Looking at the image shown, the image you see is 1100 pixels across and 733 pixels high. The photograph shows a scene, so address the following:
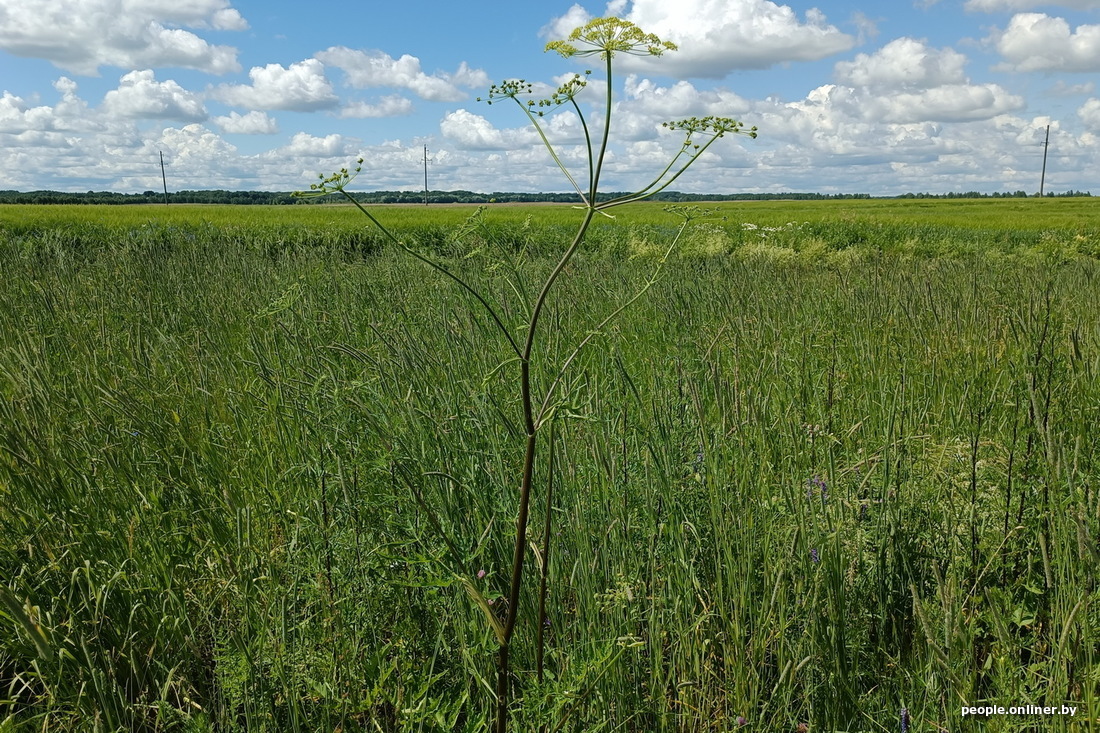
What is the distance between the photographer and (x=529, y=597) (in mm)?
1656

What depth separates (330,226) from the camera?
14.4m

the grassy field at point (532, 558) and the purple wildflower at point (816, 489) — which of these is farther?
the purple wildflower at point (816, 489)

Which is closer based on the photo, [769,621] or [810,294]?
[769,621]

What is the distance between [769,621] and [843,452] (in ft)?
4.71

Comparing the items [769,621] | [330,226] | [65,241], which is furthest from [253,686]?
[330,226]

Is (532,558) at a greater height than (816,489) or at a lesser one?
lesser

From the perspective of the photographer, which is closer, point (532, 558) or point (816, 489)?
point (532, 558)

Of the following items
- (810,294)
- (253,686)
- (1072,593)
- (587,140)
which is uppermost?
(587,140)

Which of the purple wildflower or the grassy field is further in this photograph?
the purple wildflower

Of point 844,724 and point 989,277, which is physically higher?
point 989,277

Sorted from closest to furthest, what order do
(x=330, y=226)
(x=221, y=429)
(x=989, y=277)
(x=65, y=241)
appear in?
(x=221, y=429)
(x=989, y=277)
(x=65, y=241)
(x=330, y=226)

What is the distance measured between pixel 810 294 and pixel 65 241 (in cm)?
1200

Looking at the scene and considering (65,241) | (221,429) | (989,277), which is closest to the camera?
(221,429)

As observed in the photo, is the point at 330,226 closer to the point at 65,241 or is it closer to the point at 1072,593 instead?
the point at 65,241
